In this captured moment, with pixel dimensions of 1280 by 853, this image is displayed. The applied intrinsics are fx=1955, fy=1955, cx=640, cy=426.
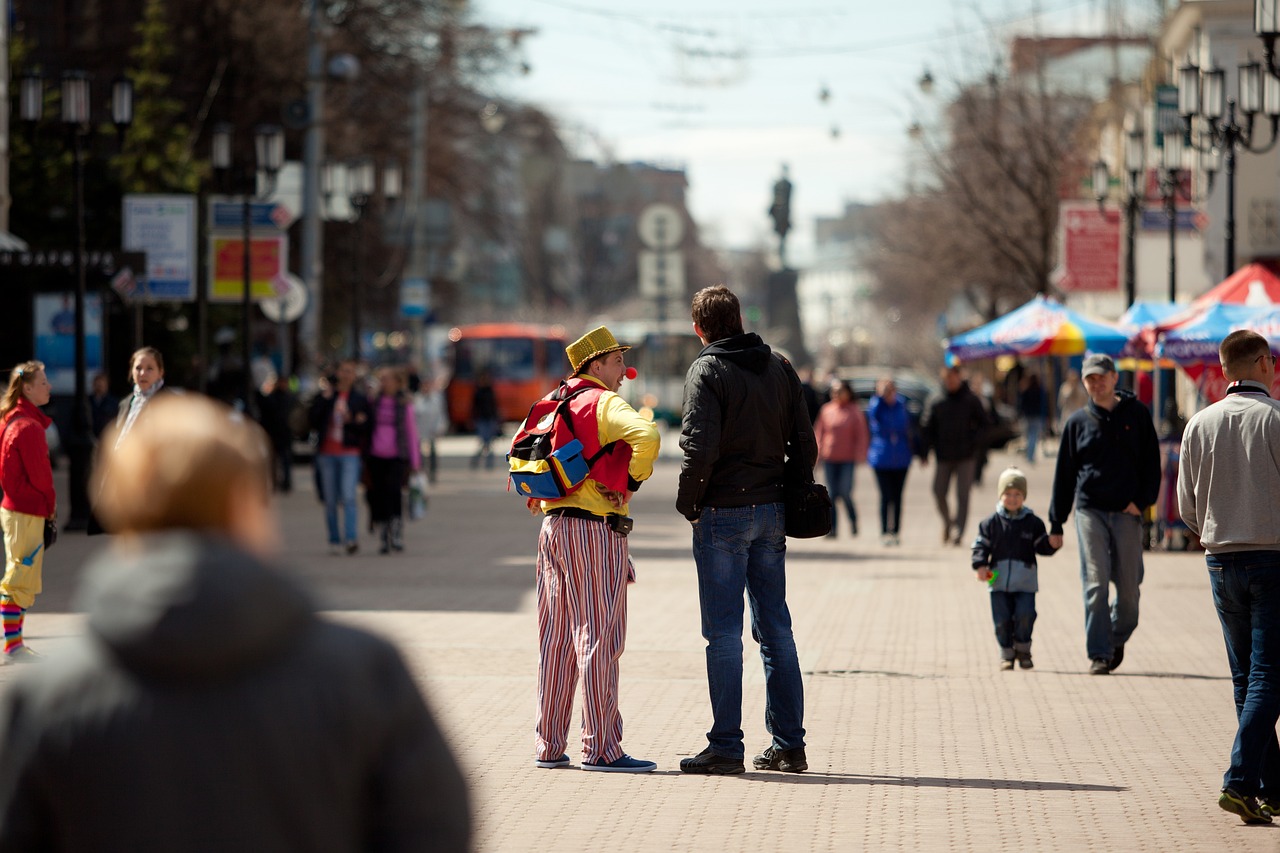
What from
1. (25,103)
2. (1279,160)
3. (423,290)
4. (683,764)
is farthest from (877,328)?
(683,764)

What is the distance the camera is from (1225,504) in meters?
7.20

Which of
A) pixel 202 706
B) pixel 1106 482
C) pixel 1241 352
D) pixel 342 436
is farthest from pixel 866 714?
pixel 342 436

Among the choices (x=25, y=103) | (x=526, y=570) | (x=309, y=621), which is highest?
(x=25, y=103)

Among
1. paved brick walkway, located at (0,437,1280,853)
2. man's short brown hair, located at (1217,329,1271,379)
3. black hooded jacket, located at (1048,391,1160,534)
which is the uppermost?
man's short brown hair, located at (1217,329,1271,379)

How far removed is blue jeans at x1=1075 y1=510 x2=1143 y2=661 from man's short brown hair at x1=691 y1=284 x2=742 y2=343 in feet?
11.2

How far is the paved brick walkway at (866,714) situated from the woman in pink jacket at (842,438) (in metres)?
2.65

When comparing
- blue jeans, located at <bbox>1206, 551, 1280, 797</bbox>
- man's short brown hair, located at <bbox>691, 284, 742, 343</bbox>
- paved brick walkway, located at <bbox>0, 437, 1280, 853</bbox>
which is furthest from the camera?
man's short brown hair, located at <bbox>691, 284, 742, 343</bbox>

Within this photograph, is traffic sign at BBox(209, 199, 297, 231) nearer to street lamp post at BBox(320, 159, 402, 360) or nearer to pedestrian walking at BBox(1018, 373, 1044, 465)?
street lamp post at BBox(320, 159, 402, 360)

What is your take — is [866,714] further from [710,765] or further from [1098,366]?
[1098,366]

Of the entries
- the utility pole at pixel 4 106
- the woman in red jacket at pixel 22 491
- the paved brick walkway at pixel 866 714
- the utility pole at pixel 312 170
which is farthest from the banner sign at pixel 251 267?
the woman in red jacket at pixel 22 491

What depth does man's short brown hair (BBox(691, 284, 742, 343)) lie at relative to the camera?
26.4 feet

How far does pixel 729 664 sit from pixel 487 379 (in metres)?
27.3

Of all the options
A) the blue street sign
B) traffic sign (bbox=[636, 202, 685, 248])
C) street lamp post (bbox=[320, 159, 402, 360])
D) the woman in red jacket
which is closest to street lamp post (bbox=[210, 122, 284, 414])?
the blue street sign

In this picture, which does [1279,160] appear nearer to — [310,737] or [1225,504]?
[1225,504]
